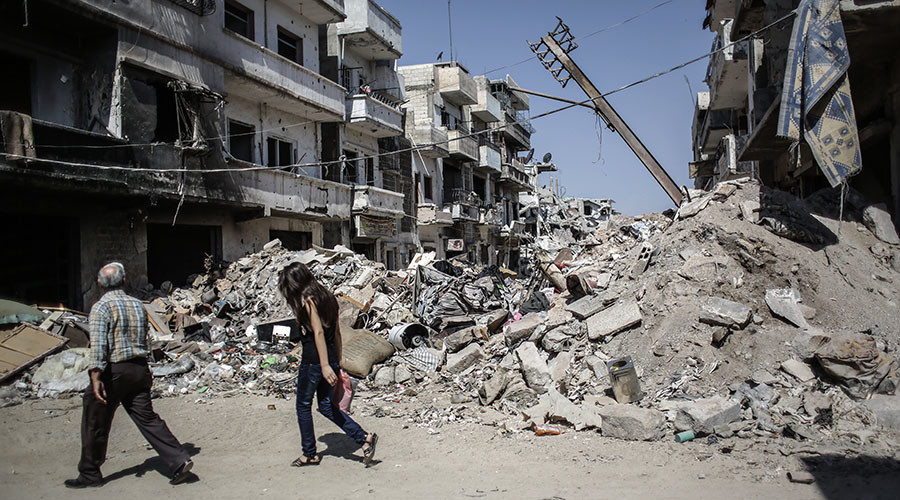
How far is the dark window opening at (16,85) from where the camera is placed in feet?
34.2

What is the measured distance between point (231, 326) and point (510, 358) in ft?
21.9

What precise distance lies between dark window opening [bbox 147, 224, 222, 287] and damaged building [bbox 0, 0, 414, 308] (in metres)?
0.03

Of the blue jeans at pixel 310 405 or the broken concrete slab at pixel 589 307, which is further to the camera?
the broken concrete slab at pixel 589 307

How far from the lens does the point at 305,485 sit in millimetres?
4305

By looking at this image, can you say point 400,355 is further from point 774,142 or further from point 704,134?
point 704,134

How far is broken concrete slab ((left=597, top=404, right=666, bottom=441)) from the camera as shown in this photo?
527 centimetres

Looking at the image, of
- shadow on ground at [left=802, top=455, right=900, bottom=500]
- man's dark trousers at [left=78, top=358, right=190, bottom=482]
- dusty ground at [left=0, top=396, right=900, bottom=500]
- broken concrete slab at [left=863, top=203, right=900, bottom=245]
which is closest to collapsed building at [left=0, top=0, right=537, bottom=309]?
dusty ground at [left=0, top=396, right=900, bottom=500]

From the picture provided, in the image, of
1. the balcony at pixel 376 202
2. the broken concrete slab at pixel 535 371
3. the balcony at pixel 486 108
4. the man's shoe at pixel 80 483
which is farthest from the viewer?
the balcony at pixel 486 108

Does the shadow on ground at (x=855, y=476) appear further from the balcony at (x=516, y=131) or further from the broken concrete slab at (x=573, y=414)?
the balcony at (x=516, y=131)

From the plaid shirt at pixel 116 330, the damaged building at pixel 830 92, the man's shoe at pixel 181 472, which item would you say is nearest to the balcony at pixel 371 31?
the damaged building at pixel 830 92

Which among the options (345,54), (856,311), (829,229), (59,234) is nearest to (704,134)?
(345,54)

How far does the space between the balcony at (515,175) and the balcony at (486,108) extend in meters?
3.51

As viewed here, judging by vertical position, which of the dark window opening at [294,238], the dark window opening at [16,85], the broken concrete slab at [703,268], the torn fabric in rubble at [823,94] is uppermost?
the dark window opening at [16,85]

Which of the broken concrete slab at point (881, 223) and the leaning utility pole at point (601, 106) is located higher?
the leaning utility pole at point (601, 106)
